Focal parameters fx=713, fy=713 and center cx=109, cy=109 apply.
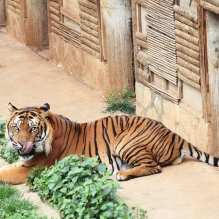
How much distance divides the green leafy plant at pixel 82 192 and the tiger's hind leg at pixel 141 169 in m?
0.55

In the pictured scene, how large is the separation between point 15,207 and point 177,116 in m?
2.74

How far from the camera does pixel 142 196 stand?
266 inches

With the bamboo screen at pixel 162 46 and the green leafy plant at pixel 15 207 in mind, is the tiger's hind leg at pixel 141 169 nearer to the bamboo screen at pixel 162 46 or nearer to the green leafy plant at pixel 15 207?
the green leafy plant at pixel 15 207

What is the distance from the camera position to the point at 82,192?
616 centimetres

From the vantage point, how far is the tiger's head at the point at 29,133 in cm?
741

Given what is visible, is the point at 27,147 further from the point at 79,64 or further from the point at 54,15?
the point at 54,15

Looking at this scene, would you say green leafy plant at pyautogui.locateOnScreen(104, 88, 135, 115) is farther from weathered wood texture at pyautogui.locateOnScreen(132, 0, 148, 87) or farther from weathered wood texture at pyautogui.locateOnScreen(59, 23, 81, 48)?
weathered wood texture at pyautogui.locateOnScreen(59, 23, 81, 48)

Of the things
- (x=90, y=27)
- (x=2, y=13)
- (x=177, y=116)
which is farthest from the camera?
(x=2, y=13)

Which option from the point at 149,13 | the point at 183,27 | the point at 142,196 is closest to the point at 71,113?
the point at 149,13

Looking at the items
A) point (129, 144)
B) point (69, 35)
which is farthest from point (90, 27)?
point (129, 144)

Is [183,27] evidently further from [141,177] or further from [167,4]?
[141,177]

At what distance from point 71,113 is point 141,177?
3.05 metres

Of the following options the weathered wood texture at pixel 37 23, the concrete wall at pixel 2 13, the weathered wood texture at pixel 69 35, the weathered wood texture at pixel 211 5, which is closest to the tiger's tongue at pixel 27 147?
the weathered wood texture at pixel 211 5

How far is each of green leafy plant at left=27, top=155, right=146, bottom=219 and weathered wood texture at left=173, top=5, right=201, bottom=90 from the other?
1.83 metres
